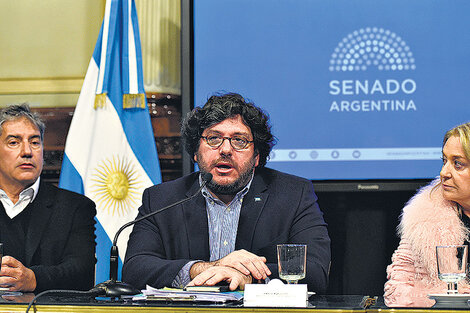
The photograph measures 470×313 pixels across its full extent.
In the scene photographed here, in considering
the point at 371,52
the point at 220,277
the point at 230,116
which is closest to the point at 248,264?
the point at 220,277

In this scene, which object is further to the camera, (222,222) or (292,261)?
(222,222)

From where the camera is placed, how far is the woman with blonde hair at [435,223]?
2770mm

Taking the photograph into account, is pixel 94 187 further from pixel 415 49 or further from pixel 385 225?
pixel 415 49

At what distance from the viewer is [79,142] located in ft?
12.2

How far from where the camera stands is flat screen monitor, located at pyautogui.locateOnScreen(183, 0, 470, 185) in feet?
12.3

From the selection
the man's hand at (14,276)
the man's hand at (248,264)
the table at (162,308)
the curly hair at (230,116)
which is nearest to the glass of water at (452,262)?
the table at (162,308)

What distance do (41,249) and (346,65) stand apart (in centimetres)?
196

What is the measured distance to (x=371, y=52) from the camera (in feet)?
12.5

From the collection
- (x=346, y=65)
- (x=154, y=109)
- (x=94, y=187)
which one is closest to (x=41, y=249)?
(x=94, y=187)

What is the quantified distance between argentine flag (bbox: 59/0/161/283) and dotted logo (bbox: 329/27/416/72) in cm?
116

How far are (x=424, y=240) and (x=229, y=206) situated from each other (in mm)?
859

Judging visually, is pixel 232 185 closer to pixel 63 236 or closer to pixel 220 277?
pixel 220 277

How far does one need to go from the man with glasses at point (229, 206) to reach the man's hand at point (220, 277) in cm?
44

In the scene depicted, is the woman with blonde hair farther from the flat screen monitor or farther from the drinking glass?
the flat screen monitor
